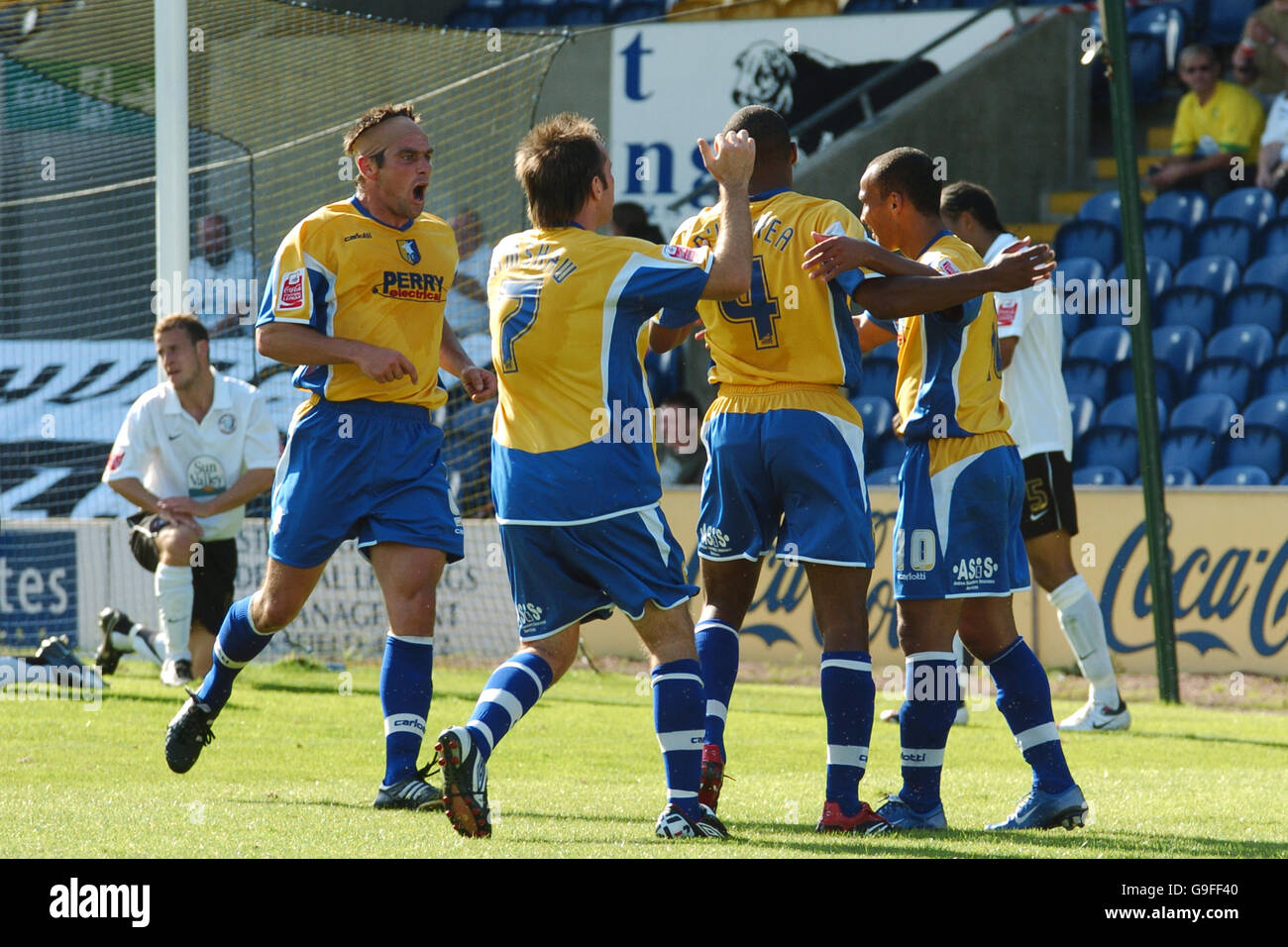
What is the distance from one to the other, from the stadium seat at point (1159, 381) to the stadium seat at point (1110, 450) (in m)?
0.54

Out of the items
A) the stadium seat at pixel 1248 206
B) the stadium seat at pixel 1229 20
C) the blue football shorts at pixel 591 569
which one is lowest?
the blue football shorts at pixel 591 569

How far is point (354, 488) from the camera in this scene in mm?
5504

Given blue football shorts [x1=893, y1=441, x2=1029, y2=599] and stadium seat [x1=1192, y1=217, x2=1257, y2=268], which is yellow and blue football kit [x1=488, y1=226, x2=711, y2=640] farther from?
stadium seat [x1=1192, y1=217, x2=1257, y2=268]

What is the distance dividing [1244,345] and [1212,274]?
0.96 metres

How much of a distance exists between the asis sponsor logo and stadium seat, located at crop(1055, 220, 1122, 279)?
1016 cm

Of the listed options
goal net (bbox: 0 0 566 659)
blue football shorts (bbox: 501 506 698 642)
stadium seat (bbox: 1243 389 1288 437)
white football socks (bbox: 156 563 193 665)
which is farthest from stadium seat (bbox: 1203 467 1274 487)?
blue football shorts (bbox: 501 506 698 642)

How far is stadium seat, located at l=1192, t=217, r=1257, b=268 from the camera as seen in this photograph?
14.0 meters

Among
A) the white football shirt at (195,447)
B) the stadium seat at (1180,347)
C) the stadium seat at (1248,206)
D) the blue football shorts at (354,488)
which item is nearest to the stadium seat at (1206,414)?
the stadium seat at (1180,347)

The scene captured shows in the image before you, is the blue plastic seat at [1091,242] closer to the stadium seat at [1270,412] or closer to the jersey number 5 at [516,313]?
the stadium seat at [1270,412]

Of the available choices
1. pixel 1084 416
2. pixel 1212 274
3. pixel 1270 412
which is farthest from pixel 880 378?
pixel 1270 412

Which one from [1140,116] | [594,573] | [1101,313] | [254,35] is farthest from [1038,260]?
[1140,116]

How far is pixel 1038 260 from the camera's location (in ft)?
15.5

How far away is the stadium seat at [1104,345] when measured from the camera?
13.7 metres
